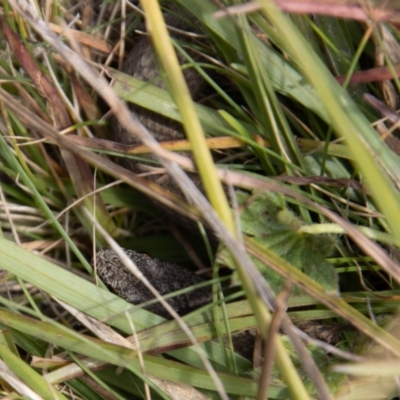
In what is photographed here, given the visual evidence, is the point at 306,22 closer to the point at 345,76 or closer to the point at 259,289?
the point at 345,76

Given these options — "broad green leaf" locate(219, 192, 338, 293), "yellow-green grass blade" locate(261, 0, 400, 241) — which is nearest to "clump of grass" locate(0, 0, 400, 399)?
"broad green leaf" locate(219, 192, 338, 293)

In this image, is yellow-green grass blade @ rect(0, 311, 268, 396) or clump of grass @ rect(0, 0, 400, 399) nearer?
clump of grass @ rect(0, 0, 400, 399)

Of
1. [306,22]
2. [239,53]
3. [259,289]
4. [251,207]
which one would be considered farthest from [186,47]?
[259,289]

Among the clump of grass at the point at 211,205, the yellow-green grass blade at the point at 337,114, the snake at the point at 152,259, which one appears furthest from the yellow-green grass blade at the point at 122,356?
the yellow-green grass blade at the point at 337,114

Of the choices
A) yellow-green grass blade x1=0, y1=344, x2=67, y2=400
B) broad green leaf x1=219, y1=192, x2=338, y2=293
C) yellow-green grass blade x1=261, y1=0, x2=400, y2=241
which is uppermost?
yellow-green grass blade x1=261, y1=0, x2=400, y2=241

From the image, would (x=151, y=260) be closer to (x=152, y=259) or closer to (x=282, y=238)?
(x=152, y=259)

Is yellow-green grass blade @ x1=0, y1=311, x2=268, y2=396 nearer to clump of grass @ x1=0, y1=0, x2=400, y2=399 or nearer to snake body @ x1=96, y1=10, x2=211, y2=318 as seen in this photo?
clump of grass @ x1=0, y1=0, x2=400, y2=399

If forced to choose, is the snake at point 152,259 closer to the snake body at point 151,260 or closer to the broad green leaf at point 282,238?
the snake body at point 151,260

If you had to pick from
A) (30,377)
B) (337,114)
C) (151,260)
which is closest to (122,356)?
(30,377)

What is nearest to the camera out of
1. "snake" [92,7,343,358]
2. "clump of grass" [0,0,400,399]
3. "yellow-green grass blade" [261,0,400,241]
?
"yellow-green grass blade" [261,0,400,241]
